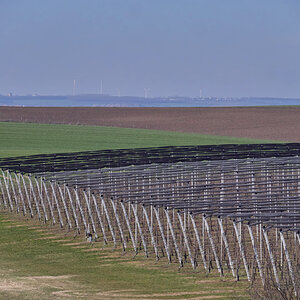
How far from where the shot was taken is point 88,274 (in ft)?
97.3

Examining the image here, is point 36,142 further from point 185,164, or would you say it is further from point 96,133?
point 185,164

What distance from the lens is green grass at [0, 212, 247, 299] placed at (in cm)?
2609

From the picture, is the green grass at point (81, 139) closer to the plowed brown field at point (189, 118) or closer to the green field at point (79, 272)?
the plowed brown field at point (189, 118)

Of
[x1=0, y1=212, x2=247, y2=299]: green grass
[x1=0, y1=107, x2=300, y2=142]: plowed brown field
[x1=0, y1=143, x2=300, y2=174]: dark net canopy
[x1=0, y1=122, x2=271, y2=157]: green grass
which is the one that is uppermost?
[x1=0, y1=107, x2=300, y2=142]: plowed brown field

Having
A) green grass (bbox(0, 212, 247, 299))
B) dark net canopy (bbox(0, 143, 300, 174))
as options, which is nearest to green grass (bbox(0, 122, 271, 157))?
dark net canopy (bbox(0, 143, 300, 174))

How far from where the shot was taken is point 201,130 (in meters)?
113

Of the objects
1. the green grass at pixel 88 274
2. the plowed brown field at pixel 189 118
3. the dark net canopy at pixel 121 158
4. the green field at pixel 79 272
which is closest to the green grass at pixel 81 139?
the plowed brown field at pixel 189 118

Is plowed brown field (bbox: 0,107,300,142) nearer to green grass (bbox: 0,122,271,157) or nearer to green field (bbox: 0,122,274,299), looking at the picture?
green grass (bbox: 0,122,271,157)

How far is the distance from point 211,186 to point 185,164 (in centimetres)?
1057

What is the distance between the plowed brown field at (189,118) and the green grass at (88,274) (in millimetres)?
68355

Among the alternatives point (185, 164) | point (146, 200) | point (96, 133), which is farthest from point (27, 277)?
point (96, 133)

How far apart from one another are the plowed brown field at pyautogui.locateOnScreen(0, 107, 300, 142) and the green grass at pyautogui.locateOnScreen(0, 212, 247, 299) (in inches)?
2691

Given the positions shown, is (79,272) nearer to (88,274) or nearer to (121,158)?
(88,274)

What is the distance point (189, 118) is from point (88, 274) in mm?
98196
